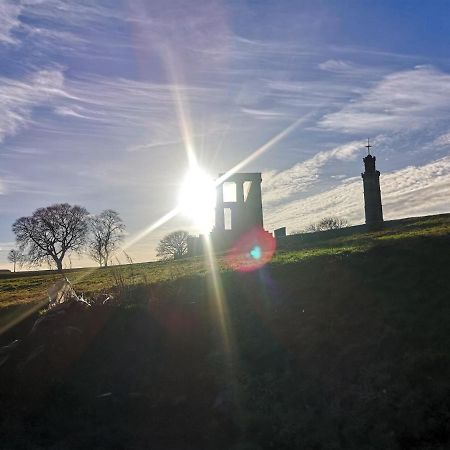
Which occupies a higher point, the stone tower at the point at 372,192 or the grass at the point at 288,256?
the stone tower at the point at 372,192

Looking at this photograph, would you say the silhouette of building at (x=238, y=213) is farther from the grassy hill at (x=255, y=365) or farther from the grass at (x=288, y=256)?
the grassy hill at (x=255, y=365)

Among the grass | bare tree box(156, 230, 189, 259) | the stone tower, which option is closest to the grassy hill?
the grass

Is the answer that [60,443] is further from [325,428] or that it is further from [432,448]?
[432,448]

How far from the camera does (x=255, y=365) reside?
34.4 ft

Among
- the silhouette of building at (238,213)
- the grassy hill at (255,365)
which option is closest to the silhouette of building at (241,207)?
the silhouette of building at (238,213)

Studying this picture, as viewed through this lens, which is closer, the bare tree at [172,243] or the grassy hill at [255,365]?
the grassy hill at [255,365]

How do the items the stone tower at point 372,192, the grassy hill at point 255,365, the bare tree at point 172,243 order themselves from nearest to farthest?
the grassy hill at point 255,365 → the stone tower at point 372,192 → the bare tree at point 172,243

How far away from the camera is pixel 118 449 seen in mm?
8711

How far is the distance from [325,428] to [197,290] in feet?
23.9

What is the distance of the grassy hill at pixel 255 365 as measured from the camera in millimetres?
8367

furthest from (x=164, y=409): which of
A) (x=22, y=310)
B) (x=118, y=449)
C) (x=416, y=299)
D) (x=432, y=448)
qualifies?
(x=22, y=310)

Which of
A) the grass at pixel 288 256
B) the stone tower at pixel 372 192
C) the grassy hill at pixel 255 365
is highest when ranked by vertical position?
the stone tower at pixel 372 192

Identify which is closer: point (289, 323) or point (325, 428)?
point (325, 428)

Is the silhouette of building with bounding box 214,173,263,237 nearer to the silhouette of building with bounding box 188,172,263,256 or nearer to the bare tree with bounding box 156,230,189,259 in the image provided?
the silhouette of building with bounding box 188,172,263,256
